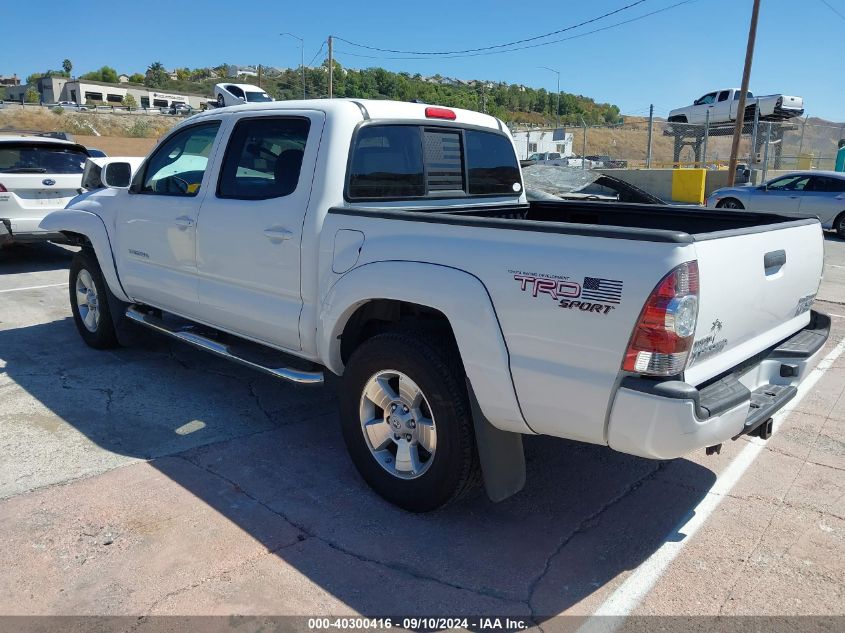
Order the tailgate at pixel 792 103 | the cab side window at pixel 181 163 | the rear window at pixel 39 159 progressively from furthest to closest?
1. the tailgate at pixel 792 103
2. the rear window at pixel 39 159
3. the cab side window at pixel 181 163

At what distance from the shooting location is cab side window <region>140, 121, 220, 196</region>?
15.5 ft

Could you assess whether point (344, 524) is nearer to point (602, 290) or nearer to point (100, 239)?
point (602, 290)

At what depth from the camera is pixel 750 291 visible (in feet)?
9.76

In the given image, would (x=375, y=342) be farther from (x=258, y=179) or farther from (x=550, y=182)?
(x=550, y=182)

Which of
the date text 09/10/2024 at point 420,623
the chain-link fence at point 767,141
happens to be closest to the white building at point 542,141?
the chain-link fence at point 767,141

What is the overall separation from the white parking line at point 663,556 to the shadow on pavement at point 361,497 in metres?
0.06

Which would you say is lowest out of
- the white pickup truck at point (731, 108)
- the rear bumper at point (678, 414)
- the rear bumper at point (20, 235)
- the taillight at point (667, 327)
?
the rear bumper at point (20, 235)

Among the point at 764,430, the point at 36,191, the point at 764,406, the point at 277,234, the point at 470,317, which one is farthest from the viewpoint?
the point at 36,191

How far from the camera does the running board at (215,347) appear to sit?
392 cm

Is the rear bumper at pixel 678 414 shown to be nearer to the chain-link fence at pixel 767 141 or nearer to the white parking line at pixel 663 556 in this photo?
the white parking line at pixel 663 556

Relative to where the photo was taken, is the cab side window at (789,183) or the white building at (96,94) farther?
the white building at (96,94)

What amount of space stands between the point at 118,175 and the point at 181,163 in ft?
2.21

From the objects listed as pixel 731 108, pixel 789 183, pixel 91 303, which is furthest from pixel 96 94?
pixel 91 303

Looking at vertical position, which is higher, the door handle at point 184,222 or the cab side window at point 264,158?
the cab side window at point 264,158
